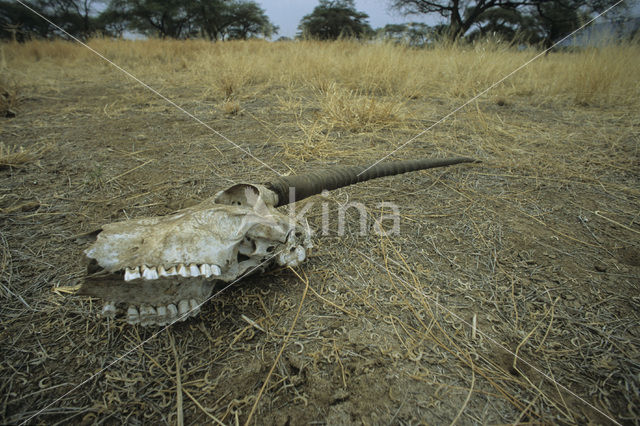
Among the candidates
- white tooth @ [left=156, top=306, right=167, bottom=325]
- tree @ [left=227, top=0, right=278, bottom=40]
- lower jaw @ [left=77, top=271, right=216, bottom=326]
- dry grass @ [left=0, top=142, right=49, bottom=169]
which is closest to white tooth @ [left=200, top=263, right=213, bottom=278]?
lower jaw @ [left=77, top=271, right=216, bottom=326]

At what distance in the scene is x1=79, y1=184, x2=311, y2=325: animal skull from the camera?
96cm

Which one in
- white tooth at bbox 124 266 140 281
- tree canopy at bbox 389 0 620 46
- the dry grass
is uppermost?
tree canopy at bbox 389 0 620 46

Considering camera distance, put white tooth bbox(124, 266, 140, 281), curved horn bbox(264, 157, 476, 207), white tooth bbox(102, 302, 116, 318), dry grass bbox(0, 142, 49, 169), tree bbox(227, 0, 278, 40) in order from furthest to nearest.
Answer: tree bbox(227, 0, 278, 40)
dry grass bbox(0, 142, 49, 169)
curved horn bbox(264, 157, 476, 207)
white tooth bbox(102, 302, 116, 318)
white tooth bbox(124, 266, 140, 281)

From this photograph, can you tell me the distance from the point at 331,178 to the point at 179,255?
3.13ft

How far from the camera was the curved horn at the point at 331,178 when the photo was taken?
153 centimetres

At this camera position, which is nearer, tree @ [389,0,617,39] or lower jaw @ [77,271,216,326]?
lower jaw @ [77,271,216,326]

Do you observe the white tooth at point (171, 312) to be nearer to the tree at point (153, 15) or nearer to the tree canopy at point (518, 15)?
the tree canopy at point (518, 15)

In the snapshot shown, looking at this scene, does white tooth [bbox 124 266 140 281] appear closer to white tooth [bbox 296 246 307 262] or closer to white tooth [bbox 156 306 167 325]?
white tooth [bbox 156 306 167 325]

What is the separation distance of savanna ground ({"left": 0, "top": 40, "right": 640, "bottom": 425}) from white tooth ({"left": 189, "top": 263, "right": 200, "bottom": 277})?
10.4 inches

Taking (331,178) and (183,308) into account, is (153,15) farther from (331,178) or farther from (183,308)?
(183,308)

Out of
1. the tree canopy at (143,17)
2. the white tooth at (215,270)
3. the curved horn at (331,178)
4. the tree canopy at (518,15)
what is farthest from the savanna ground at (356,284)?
the tree canopy at (143,17)

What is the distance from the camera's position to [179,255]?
1001mm

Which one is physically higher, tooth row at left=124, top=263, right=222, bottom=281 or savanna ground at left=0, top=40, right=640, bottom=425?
tooth row at left=124, top=263, right=222, bottom=281

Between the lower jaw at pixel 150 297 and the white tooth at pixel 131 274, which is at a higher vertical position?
the white tooth at pixel 131 274
